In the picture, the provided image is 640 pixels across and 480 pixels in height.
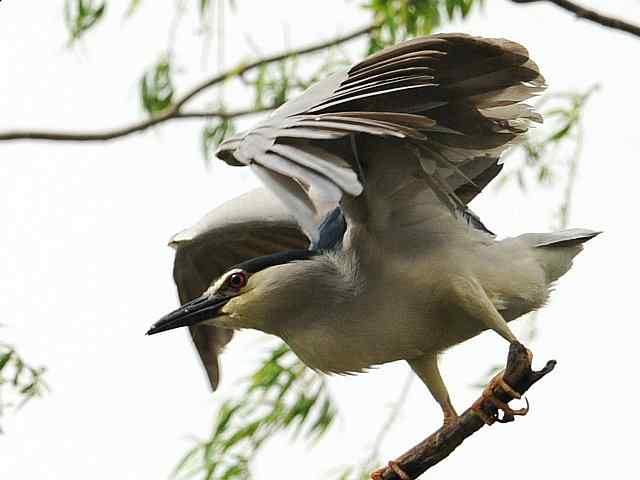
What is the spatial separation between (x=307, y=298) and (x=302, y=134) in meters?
0.44

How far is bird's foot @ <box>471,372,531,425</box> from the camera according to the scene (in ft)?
7.94

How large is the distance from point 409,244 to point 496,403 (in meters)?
0.28

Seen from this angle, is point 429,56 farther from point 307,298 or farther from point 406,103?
point 307,298

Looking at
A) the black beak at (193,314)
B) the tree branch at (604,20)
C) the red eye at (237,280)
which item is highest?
the tree branch at (604,20)

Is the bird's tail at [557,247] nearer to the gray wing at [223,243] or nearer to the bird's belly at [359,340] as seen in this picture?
the bird's belly at [359,340]

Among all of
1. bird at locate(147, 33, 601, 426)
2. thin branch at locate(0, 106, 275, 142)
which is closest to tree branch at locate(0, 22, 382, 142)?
thin branch at locate(0, 106, 275, 142)

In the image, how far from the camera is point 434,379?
273cm

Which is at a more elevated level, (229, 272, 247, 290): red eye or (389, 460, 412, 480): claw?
(229, 272, 247, 290): red eye

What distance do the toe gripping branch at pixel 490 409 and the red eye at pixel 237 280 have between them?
14.5 inches

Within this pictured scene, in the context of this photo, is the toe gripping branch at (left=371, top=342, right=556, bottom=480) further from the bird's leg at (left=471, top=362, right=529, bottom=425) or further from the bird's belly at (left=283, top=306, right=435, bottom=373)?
the bird's belly at (left=283, top=306, right=435, bottom=373)

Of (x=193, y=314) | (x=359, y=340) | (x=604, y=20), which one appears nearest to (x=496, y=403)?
(x=359, y=340)

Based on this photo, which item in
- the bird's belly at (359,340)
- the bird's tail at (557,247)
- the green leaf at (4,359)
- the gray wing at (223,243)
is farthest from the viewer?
the gray wing at (223,243)

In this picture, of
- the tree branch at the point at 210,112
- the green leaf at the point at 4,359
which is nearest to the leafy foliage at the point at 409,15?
the tree branch at the point at 210,112

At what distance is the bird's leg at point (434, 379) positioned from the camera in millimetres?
2715
